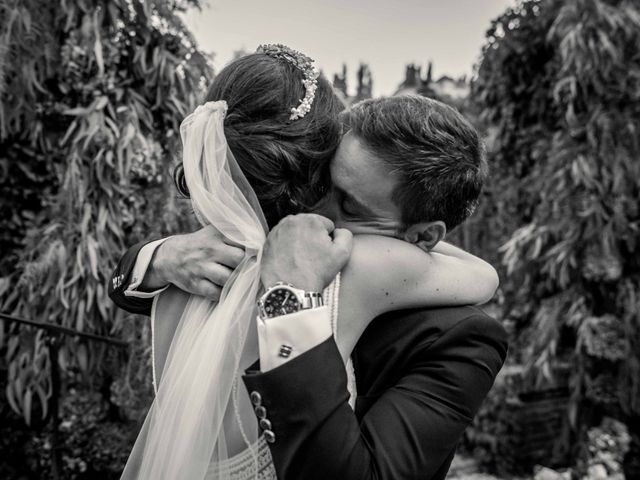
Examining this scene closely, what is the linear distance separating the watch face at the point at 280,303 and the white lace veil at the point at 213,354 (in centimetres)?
11

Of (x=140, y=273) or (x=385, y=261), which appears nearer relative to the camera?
(x=385, y=261)

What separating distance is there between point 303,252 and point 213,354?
0.92ft

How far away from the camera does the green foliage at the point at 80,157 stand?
2.90 m

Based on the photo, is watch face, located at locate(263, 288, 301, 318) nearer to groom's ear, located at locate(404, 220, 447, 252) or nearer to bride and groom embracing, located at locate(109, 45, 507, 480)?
bride and groom embracing, located at locate(109, 45, 507, 480)

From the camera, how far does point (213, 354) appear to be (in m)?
1.13

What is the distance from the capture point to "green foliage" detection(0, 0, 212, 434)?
290 cm

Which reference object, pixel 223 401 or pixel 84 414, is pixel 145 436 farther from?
pixel 84 414

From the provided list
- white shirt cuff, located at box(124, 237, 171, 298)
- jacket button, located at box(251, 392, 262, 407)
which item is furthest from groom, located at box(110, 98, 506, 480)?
white shirt cuff, located at box(124, 237, 171, 298)

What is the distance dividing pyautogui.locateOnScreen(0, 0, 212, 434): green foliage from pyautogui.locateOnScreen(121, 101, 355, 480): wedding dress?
1872mm

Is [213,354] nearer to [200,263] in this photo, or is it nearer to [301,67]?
[200,263]

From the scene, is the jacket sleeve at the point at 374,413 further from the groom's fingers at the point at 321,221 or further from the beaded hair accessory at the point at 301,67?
the beaded hair accessory at the point at 301,67

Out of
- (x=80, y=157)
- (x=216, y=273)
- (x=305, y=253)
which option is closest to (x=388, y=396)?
(x=305, y=253)

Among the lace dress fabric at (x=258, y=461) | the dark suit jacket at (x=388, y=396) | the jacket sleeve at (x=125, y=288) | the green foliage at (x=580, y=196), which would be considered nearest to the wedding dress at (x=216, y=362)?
the lace dress fabric at (x=258, y=461)

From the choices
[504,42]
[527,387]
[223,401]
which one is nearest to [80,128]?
[223,401]
